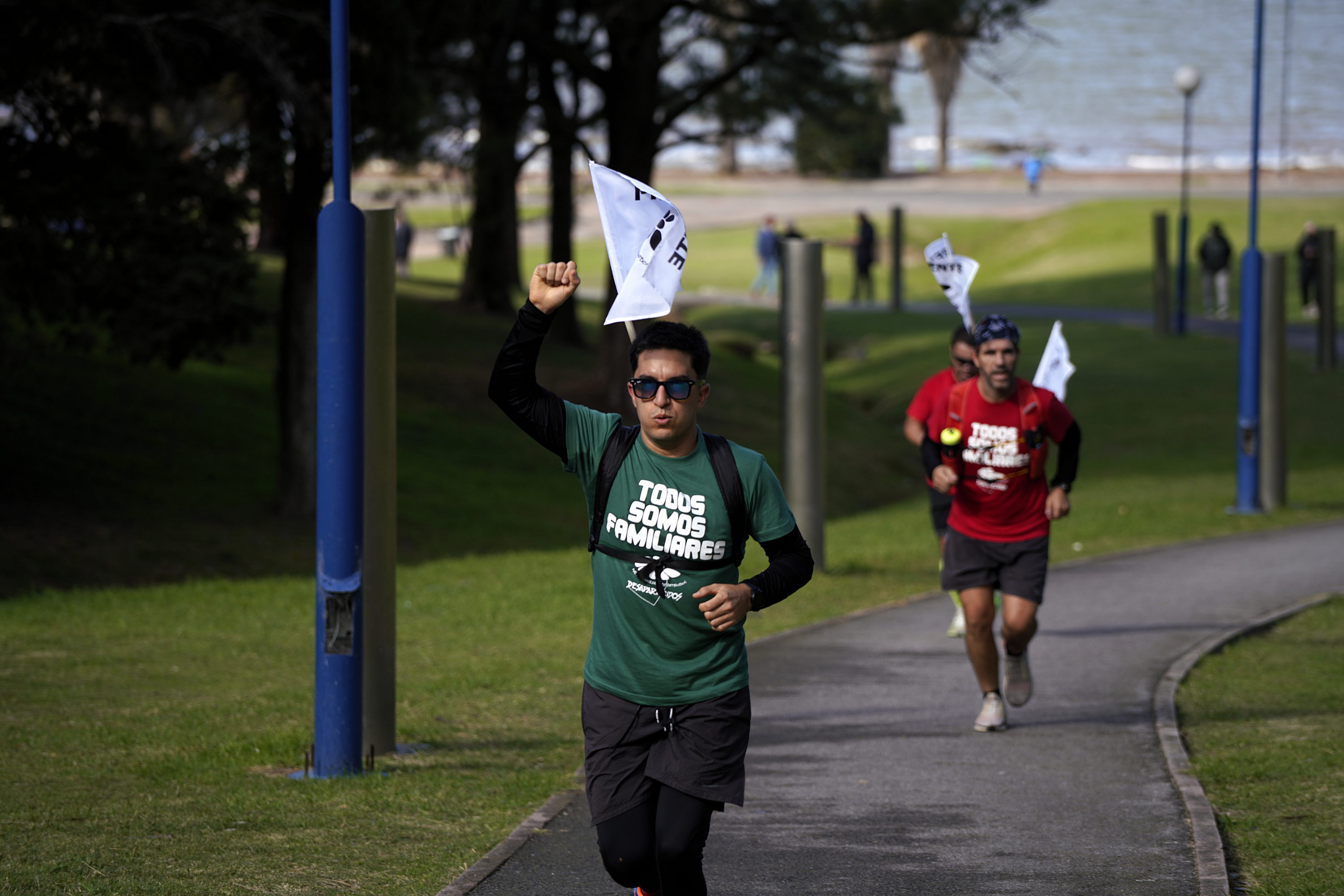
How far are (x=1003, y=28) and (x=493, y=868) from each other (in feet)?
57.3

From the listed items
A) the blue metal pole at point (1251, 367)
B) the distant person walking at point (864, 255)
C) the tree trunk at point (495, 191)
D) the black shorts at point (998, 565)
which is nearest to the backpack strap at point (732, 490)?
the black shorts at point (998, 565)

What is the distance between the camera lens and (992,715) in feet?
26.1

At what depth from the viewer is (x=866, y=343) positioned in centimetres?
3416

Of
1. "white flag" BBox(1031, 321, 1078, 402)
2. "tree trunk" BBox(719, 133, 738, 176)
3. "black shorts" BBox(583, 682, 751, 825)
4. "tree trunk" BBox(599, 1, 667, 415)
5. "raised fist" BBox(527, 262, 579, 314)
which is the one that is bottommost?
"black shorts" BBox(583, 682, 751, 825)

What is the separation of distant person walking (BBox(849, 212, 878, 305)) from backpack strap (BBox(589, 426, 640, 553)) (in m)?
35.0

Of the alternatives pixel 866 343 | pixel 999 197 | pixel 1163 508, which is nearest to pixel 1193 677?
pixel 1163 508

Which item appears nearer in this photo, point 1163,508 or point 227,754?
point 227,754

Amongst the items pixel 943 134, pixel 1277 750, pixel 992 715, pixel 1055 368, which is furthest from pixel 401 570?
pixel 943 134

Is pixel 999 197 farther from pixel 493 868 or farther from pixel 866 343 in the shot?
pixel 493 868

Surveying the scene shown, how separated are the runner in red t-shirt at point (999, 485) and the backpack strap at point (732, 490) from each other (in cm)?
279

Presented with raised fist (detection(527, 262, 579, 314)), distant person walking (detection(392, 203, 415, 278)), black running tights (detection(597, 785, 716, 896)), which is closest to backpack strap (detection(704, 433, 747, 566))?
raised fist (detection(527, 262, 579, 314))

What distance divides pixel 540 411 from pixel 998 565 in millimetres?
3576

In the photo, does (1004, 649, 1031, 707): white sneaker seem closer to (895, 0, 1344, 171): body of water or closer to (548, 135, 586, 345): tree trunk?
(548, 135, 586, 345): tree trunk

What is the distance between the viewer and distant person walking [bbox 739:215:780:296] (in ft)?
136
